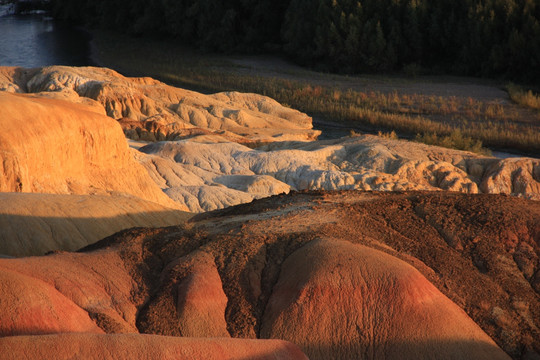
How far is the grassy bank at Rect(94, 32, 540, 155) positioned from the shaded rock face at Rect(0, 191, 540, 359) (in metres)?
22.3

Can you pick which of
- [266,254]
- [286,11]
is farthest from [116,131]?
[286,11]

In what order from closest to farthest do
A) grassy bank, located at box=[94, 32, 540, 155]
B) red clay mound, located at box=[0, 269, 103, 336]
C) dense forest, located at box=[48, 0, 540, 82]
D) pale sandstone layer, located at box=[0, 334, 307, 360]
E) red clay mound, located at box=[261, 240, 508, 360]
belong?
pale sandstone layer, located at box=[0, 334, 307, 360] → red clay mound, located at box=[0, 269, 103, 336] → red clay mound, located at box=[261, 240, 508, 360] → grassy bank, located at box=[94, 32, 540, 155] → dense forest, located at box=[48, 0, 540, 82]

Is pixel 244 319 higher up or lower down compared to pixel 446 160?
higher up

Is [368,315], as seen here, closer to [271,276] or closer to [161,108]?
[271,276]

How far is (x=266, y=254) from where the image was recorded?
784 cm

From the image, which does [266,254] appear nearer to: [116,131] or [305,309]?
[305,309]

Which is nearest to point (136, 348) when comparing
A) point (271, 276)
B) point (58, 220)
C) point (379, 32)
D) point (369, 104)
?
point (271, 276)

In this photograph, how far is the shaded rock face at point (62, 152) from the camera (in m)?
12.4

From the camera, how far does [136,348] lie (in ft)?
17.8

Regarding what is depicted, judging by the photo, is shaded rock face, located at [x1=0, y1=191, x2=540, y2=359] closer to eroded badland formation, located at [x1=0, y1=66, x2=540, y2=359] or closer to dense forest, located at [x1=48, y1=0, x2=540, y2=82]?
eroded badland formation, located at [x1=0, y1=66, x2=540, y2=359]

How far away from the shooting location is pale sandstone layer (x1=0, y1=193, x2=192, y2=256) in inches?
389

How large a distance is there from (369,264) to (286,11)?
175 ft

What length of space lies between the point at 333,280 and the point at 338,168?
1725 centimetres

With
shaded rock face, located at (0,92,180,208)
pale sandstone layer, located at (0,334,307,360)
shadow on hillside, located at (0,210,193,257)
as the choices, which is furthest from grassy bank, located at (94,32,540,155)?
pale sandstone layer, located at (0,334,307,360)
